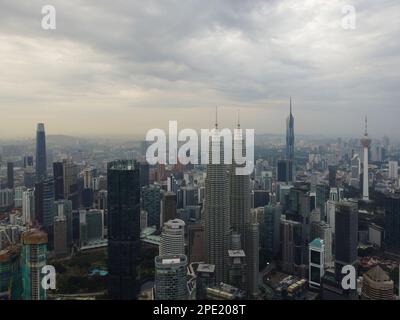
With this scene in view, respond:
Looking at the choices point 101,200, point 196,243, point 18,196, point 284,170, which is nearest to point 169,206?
point 101,200

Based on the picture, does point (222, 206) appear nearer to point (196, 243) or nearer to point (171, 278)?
point (196, 243)

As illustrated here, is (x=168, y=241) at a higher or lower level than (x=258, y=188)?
lower

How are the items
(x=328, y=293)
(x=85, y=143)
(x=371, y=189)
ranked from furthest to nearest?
(x=371, y=189) → (x=85, y=143) → (x=328, y=293)

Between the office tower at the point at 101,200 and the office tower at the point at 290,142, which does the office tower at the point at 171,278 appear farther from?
the office tower at the point at 101,200

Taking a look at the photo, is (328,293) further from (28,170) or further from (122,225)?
(28,170)

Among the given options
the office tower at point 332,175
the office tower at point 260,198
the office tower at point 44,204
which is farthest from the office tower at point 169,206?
the office tower at point 332,175
